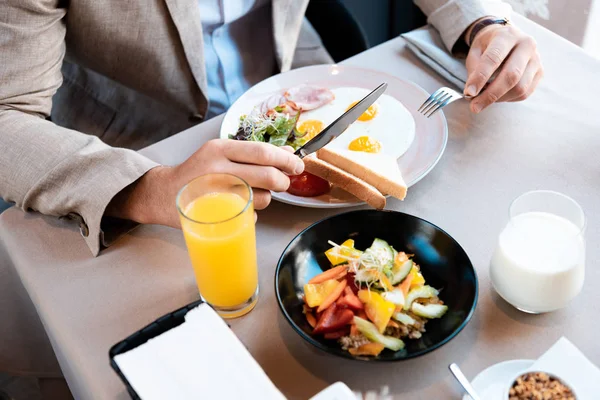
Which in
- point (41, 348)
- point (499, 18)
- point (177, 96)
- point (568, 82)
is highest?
point (499, 18)

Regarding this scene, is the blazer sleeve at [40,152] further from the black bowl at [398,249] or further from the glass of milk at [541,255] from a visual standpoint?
the glass of milk at [541,255]

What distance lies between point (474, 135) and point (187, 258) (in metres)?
0.68

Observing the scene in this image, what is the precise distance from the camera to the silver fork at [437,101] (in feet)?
4.20

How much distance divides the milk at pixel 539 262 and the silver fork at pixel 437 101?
1.42 feet

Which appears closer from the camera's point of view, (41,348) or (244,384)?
(244,384)

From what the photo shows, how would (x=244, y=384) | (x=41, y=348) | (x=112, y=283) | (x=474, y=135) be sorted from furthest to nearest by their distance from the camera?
(x=41, y=348) → (x=474, y=135) → (x=112, y=283) → (x=244, y=384)

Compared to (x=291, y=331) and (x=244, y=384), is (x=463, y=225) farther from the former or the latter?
(x=244, y=384)

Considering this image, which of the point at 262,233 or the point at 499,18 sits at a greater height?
the point at 499,18

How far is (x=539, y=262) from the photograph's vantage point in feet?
2.84

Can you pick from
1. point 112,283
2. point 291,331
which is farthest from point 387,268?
point 112,283

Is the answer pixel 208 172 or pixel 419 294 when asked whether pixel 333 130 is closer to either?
pixel 208 172

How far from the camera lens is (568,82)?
138 centimetres

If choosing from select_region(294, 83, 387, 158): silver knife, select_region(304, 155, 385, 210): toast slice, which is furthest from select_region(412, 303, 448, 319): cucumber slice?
select_region(294, 83, 387, 158): silver knife

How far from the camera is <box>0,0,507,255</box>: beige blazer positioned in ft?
3.48
